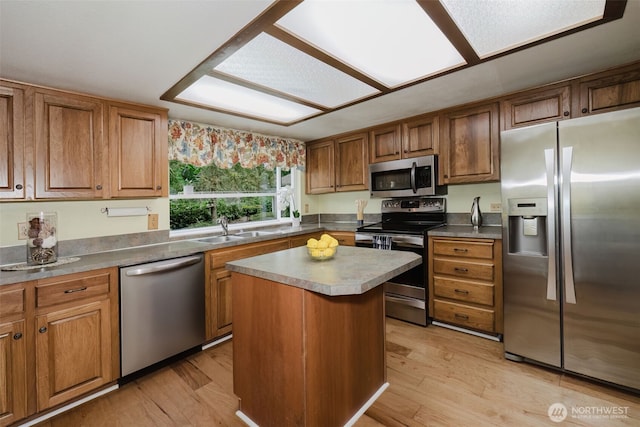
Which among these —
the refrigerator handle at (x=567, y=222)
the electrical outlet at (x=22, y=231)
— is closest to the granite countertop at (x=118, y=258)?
the electrical outlet at (x=22, y=231)

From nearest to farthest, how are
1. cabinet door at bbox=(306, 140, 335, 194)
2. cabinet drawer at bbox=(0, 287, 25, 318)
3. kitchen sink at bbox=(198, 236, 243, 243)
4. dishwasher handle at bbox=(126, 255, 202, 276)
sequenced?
cabinet drawer at bbox=(0, 287, 25, 318)
dishwasher handle at bbox=(126, 255, 202, 276)
kitchen sink at bbox=(198, 236, 243, 243)
cabinet door at bbox=(306, 140, 335, 194)

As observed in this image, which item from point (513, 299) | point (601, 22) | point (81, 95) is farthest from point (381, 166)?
point (81, 95)

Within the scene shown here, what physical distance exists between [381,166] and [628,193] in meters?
2.13

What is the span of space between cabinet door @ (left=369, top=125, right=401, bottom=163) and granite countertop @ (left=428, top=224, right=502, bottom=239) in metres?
1.02

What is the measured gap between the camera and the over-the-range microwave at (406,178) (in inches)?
124

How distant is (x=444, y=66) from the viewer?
2055 mm

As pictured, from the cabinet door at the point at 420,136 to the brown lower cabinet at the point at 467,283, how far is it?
38.9 inches

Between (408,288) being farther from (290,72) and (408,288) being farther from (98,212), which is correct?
(98,212)

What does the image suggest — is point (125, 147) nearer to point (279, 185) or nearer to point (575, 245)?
point (279, 185)

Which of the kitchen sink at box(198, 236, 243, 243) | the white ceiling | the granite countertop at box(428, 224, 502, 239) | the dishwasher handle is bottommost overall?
the dishwasher handle

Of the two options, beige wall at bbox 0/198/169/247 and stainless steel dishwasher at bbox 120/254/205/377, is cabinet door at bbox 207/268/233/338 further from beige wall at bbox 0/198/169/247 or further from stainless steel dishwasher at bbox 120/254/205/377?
beige wall at bbox 0/198/169/247

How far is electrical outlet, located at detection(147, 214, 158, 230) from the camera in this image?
2.83 meters

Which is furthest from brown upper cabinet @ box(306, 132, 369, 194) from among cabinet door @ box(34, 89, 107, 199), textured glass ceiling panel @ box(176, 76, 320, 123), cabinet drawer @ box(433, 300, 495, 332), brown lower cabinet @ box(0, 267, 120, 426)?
brown lower cabinet @ box(0, 267, 120, 426)

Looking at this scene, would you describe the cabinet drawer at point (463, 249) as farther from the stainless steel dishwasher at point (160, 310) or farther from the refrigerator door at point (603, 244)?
the stainless steel dishwasher at point (160, 310)
